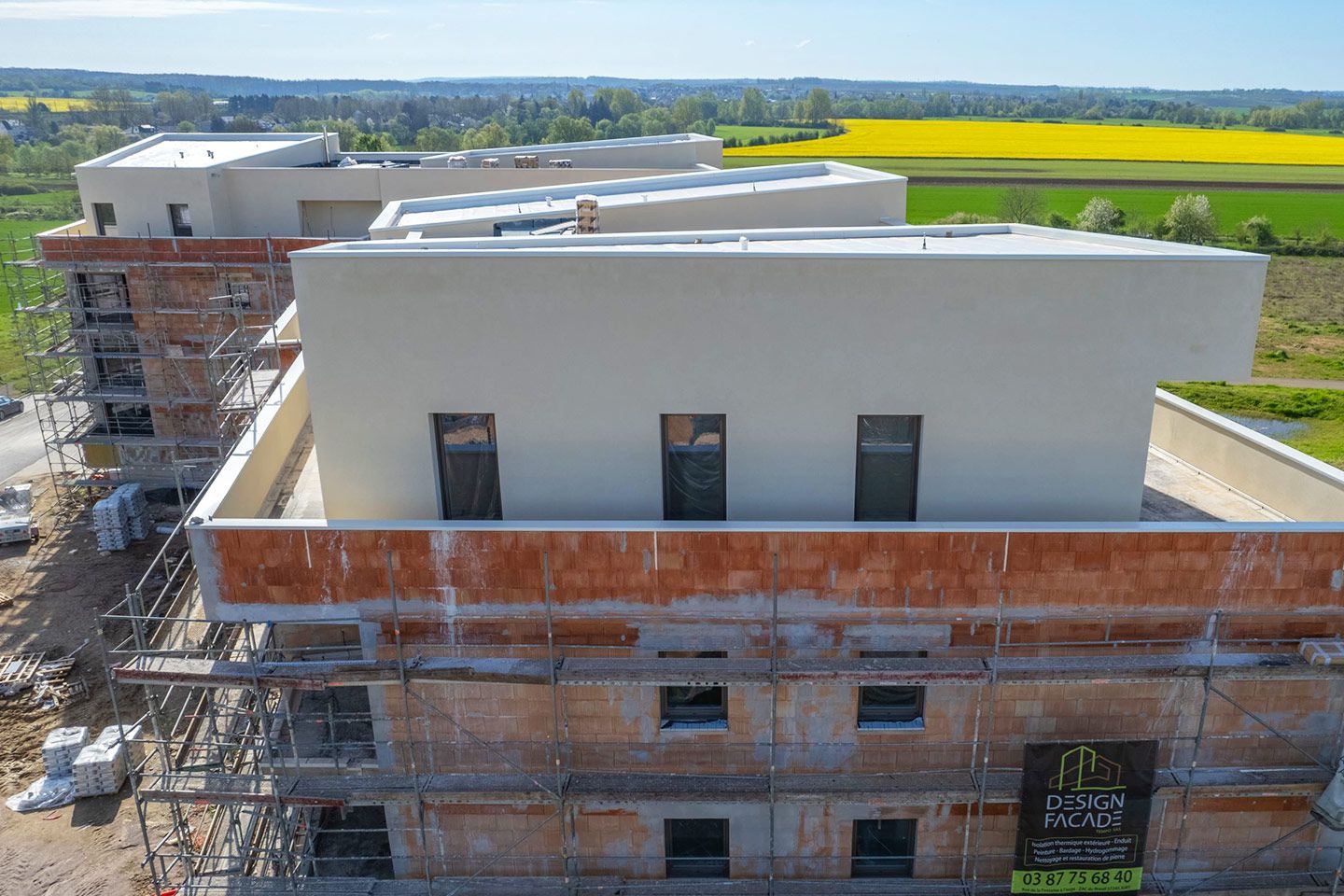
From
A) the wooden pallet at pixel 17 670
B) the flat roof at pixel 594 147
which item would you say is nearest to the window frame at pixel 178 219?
the flat roof at pixel 594 147

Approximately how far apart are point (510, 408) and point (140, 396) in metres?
23.2

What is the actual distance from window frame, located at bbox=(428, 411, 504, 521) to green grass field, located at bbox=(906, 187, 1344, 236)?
202 ft

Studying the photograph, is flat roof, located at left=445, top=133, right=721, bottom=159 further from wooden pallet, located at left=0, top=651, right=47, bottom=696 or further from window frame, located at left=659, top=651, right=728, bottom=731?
window frame, located at left=659, top=651, right=728, bottom=731

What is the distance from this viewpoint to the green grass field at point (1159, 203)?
7350cm

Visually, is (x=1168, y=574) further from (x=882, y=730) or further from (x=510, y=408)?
(x=510, y=408)

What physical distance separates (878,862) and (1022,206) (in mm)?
64669

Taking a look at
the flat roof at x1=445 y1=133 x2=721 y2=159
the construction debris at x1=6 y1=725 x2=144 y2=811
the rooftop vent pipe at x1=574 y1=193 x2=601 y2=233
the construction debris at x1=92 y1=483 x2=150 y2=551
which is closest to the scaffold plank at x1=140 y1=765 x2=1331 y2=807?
the rooftop vent pipe at x1=574 y1=193 x2=601 y2=233

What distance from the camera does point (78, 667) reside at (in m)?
21.5

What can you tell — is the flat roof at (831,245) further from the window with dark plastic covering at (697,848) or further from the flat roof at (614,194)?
the window with dark plastic covering at (697,848)

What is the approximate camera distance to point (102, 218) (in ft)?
97.8

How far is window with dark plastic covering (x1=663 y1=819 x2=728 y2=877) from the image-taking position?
11.9 m

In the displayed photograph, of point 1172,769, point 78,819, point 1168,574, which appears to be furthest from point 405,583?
point 78,819

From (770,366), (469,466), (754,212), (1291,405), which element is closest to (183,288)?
(754,212)

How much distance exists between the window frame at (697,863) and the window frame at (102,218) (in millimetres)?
26739
